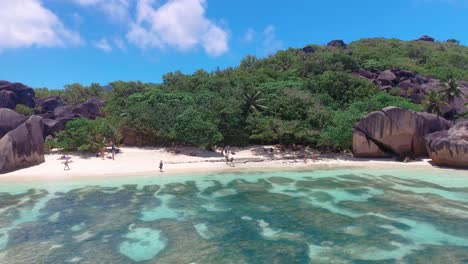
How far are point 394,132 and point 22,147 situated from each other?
103 ft

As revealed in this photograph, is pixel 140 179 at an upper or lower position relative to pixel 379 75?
lower

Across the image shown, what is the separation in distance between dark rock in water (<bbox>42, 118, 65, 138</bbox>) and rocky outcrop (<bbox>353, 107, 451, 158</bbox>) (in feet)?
111

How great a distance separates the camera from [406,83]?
57656 millimetres

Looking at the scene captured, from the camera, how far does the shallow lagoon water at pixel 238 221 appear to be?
12.2 metres

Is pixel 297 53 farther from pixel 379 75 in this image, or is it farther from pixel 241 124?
pixel 241 124

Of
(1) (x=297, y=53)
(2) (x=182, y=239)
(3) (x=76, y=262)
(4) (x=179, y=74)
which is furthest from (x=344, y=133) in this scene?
(1) (x=297, y=53)

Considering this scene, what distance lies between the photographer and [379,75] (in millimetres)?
62594

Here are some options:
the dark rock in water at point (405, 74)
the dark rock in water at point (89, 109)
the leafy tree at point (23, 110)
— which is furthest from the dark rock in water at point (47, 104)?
the dark rock in water at point (405, 74)

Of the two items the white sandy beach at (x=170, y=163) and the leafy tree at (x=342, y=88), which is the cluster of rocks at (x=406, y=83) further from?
the white sandy beach at (x=170, y=163)

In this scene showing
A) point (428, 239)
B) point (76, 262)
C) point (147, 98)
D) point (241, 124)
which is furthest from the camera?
point (147, 98)

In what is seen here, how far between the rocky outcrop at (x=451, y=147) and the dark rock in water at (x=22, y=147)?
32766 mm

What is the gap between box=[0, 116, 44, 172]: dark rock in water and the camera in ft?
87.4

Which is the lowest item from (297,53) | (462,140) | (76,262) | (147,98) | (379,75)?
(76,262)

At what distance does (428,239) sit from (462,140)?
18426 mm
